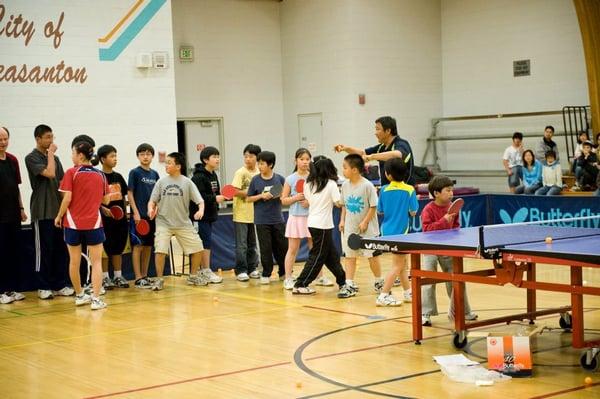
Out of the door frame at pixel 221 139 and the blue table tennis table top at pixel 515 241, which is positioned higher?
the door frame at pixel 221 139

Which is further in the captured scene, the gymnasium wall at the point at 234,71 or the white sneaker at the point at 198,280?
the gymnasium wall at the point at 234,71

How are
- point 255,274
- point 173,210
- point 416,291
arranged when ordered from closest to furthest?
point 416,291 → point 173,210 → point 255,274

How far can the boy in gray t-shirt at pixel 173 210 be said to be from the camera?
11.9 meters

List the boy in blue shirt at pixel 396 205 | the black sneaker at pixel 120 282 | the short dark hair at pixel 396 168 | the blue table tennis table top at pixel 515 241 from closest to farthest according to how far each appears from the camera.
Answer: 1. the blue table tennis table top at pixel 515 241
2. the short dark hair at pixel 396 168
3. the boy in blue shirt at pixel 396 205
4. the black sneaker at pixel 120 282

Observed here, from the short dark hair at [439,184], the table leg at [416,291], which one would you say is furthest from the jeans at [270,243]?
the table leg at [416,291]

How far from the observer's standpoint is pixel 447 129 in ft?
76.9

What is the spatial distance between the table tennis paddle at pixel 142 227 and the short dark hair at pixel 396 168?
3.75 metres

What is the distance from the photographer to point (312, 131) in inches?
893

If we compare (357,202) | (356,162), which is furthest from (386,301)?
(356,162)

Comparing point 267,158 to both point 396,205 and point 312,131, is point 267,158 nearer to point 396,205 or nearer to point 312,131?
point 396,205

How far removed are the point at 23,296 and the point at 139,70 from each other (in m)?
6.70

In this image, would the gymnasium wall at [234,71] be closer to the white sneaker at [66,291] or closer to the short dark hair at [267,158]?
the short dark hair at [267,158]

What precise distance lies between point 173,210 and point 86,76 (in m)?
5.79

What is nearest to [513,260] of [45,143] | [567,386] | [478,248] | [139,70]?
[478,248]
